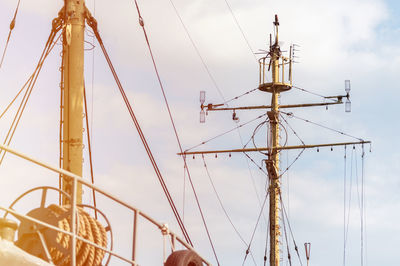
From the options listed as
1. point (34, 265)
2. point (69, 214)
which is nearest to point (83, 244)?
point (69, 214)

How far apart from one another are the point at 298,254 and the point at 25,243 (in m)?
25.5

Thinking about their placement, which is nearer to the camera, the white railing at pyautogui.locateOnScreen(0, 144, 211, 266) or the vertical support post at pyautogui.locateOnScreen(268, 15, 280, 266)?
the white railing at pyautogui.locateOnScreen(0, 144, 211, 266)

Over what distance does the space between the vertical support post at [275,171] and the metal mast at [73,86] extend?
57.4 ft

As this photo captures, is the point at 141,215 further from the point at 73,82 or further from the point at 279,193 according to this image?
the point at 279,193

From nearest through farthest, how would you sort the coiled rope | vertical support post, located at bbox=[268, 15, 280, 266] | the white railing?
the white railing < the coiled rope < vertical support post, located at bbox=[268, 15, 280, 266]

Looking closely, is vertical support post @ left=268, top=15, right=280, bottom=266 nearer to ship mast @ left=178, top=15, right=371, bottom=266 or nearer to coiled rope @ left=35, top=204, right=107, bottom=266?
ship mast @ left=178, top=15, right=371, bottom=266

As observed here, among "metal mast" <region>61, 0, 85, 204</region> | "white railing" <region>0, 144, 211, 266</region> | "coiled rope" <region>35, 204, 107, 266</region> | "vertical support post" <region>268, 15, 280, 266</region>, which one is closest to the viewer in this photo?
"white railing" <region>0, 144, 211, 266</region>

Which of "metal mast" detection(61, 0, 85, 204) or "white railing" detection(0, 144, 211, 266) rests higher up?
"metal mast" detection(61, 0, 85, 204)

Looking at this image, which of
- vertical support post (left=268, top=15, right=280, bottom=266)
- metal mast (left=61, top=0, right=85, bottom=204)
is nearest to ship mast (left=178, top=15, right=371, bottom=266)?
vertical support post (left=268, top=15, right=280, bottom=266)

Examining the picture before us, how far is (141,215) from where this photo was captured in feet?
44.3

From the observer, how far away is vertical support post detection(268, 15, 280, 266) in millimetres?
35188

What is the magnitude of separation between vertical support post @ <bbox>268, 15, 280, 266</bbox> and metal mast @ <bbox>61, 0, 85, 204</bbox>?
1749 cm

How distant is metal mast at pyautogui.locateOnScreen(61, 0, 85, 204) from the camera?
18.1 meters

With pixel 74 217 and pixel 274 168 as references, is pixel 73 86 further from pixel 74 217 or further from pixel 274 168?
pixel 274 168
